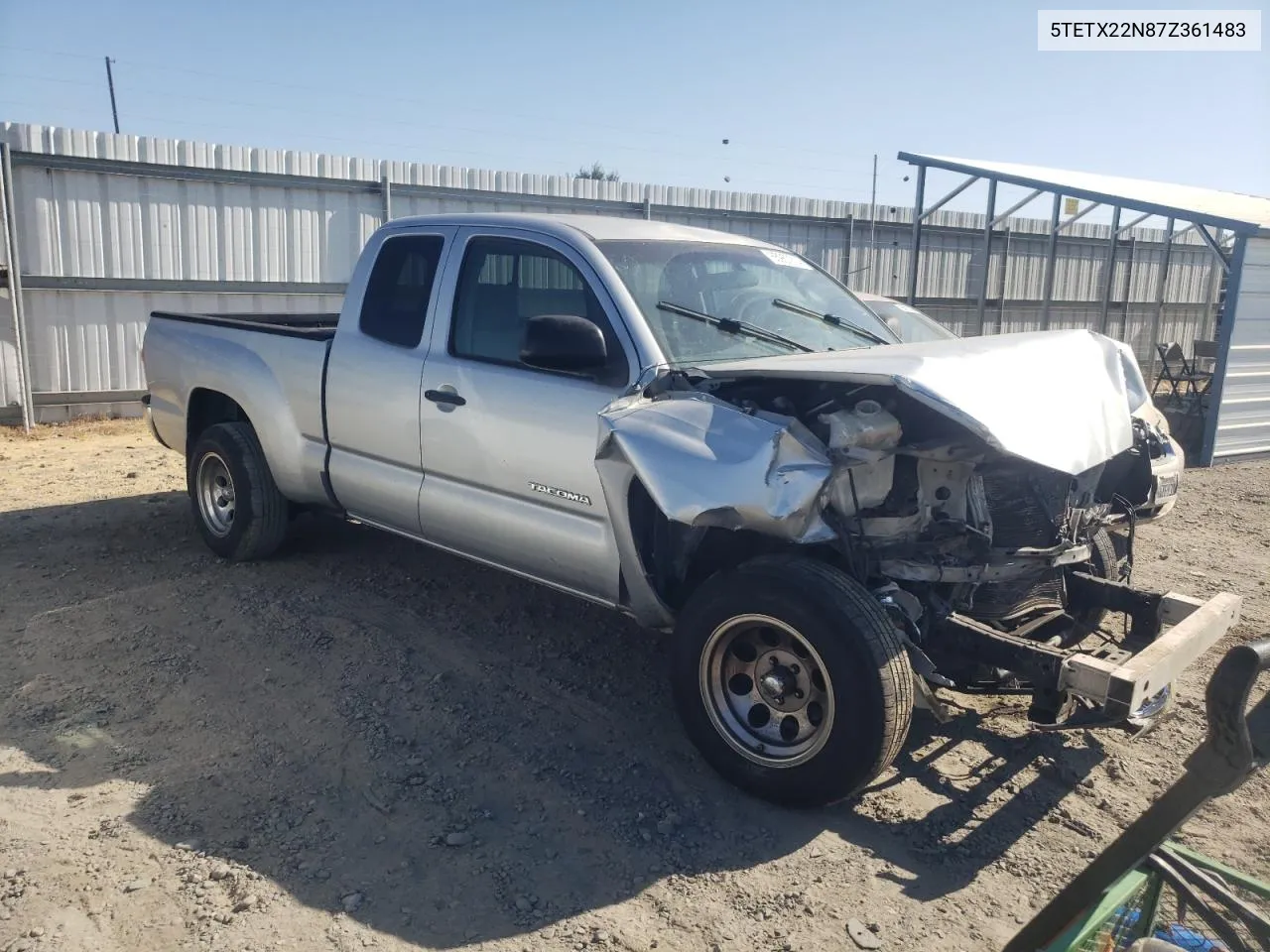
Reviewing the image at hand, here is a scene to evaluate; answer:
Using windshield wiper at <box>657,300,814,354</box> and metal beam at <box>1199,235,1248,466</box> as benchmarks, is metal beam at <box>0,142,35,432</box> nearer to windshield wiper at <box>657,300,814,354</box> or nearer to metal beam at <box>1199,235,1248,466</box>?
windshield wiper at <box>657,300,814,354</box>

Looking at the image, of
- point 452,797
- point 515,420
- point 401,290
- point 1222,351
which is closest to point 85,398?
point 401,290

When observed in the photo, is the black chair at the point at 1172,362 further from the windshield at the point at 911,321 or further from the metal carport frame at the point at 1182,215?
the windshield at the point at 911,321

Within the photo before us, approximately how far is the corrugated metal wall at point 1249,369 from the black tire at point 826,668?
9720 mm

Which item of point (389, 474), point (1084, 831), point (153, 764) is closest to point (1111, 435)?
point (1084, 831)

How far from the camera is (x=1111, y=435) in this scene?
12.3ft

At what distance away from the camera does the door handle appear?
15.3 ft

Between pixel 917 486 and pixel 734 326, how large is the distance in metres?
1.13

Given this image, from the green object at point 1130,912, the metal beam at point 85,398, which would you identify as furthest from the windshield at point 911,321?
the metal beam at point 85,398

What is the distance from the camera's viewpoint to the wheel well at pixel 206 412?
6355 millimetres

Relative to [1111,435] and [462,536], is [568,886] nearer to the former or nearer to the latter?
[462,536]

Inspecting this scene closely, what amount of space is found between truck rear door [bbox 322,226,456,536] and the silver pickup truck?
0.06ft

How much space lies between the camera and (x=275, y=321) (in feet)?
25.0

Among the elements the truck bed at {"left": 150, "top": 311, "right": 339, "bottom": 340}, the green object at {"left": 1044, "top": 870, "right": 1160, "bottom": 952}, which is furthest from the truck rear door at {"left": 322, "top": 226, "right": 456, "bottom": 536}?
the green object at {"left": 1044, "top": 870, "right": 1160, "bottom": 952}

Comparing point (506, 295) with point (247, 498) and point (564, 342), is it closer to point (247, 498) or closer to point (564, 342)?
point (564, 342)
